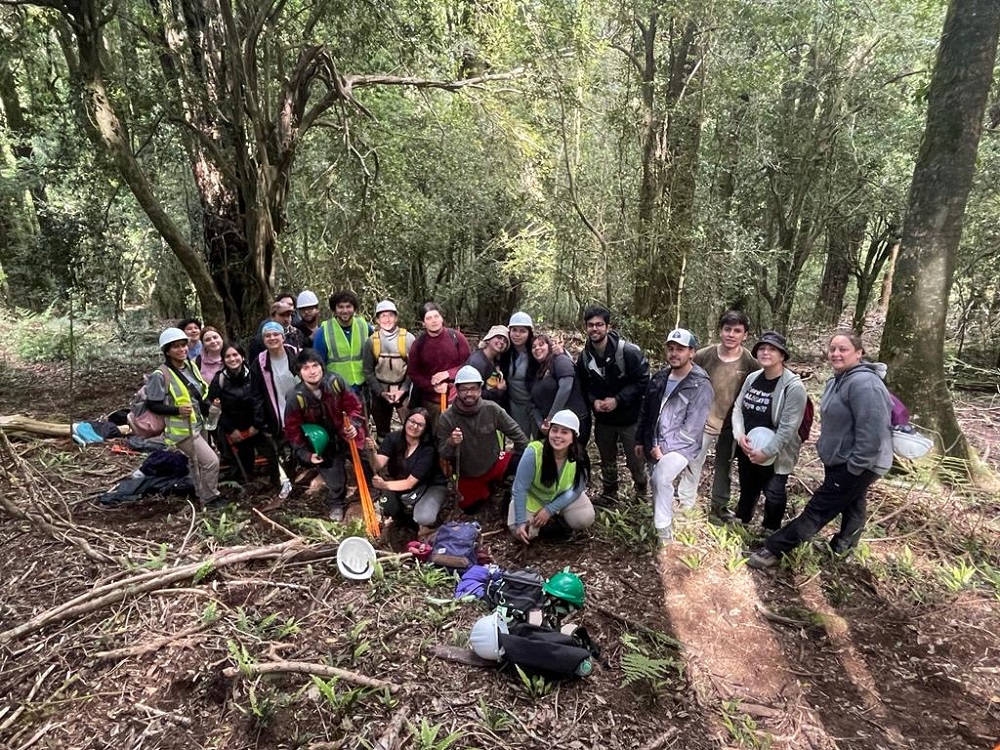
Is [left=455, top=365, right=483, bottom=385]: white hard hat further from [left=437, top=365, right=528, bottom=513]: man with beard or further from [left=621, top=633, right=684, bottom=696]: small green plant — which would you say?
[left=621, top=633, right=684, bottom=696]: small green plant

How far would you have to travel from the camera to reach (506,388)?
5668 mm

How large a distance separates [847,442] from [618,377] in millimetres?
1887

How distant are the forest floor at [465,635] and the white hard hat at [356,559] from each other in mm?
85

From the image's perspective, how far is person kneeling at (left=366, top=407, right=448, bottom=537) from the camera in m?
5.10

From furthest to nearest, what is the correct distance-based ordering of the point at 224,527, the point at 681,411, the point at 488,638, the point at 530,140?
the point at 530,140 → the point at 224,527 → the point at 681,411 → the point at 488,638

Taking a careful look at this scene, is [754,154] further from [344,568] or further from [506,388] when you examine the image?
[344,568]

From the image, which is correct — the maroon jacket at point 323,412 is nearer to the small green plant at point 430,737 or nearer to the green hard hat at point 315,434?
the green hard hat at point 315,434

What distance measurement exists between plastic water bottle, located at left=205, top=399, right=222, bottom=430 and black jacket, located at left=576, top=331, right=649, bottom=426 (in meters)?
3.76

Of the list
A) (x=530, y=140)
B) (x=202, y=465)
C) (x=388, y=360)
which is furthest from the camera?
(x=530, y=140)

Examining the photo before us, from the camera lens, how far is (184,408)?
5094 millimetres

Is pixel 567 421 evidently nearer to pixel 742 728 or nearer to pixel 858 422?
pixel 858 422

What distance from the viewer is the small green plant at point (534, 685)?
325 centimetres

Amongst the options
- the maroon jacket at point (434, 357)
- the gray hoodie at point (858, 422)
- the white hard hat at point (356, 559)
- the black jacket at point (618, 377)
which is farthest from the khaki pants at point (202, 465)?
the gray hoodie at point (858, 422)

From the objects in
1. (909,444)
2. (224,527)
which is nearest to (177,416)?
(224,527)
